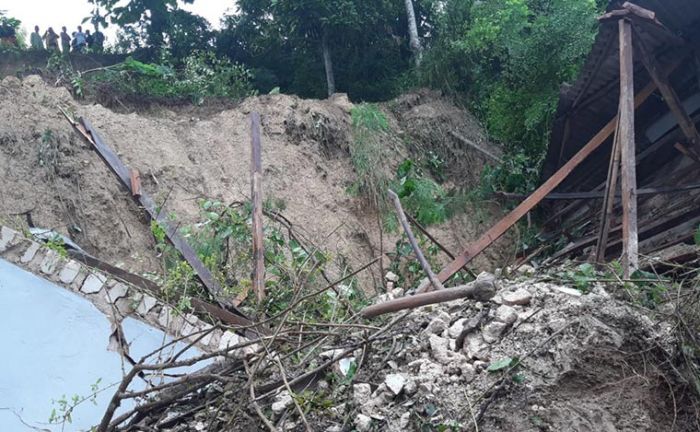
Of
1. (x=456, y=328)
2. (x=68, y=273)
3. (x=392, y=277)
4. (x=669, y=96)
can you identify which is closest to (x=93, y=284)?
Result: (x=68, y=273)

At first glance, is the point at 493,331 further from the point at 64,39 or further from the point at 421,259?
the point at 64,39

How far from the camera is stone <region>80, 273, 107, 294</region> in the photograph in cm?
522

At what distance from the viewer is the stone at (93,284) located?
5219 mm

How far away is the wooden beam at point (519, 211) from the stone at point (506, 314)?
2.37m

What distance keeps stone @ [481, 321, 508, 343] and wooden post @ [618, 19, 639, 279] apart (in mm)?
1189

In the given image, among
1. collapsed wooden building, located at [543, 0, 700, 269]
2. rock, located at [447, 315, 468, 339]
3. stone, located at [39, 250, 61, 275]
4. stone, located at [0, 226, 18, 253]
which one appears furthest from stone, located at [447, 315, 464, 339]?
stone, located at [0, 226, 18, 253]

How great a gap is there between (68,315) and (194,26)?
11917 millimetres

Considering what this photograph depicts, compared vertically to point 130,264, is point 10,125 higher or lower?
higher

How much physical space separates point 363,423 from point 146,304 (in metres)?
2.49

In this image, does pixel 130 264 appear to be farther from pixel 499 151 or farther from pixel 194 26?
pixel 194 26

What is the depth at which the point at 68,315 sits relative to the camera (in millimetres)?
5027

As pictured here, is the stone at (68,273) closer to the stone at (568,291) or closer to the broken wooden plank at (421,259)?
the broken wooden plank at (421,259)

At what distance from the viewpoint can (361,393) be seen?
3727 mm

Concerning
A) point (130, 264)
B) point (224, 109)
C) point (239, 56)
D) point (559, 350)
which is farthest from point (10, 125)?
point (559, 350)
